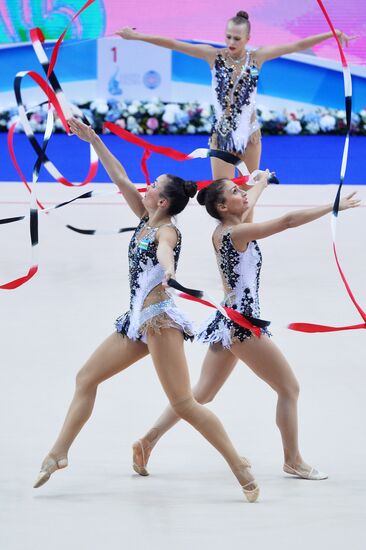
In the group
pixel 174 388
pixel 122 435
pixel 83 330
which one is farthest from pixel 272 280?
pixel 174 388

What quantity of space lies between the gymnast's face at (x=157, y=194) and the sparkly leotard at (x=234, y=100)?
3.17 meters

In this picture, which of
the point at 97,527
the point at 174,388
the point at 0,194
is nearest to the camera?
the point at 97,527

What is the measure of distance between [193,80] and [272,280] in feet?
18.2

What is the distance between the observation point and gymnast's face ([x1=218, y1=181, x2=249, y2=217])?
3875mm

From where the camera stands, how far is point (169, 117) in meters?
11.6

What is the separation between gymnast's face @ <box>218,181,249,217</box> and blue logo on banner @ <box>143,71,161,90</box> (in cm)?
826

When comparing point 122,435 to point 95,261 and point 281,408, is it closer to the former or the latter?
point 281,408

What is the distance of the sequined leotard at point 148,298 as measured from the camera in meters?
3.71

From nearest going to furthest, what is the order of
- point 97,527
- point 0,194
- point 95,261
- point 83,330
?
point 97,527 → point 83,330 → point 95,261 → point 0,194

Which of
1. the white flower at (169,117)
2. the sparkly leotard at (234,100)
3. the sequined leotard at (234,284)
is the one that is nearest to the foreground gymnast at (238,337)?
the sequined leotard at (234,284)

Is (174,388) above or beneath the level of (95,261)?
above

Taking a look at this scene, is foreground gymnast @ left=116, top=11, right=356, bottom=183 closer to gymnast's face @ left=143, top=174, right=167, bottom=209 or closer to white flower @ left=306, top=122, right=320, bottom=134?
gymnast's face @ left=143, top=174, right=167, bottom=209

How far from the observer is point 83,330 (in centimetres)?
575

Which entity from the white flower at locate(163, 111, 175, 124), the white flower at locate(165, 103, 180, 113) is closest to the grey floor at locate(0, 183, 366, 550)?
the white flower at locate(163, 111, 175, 124)
